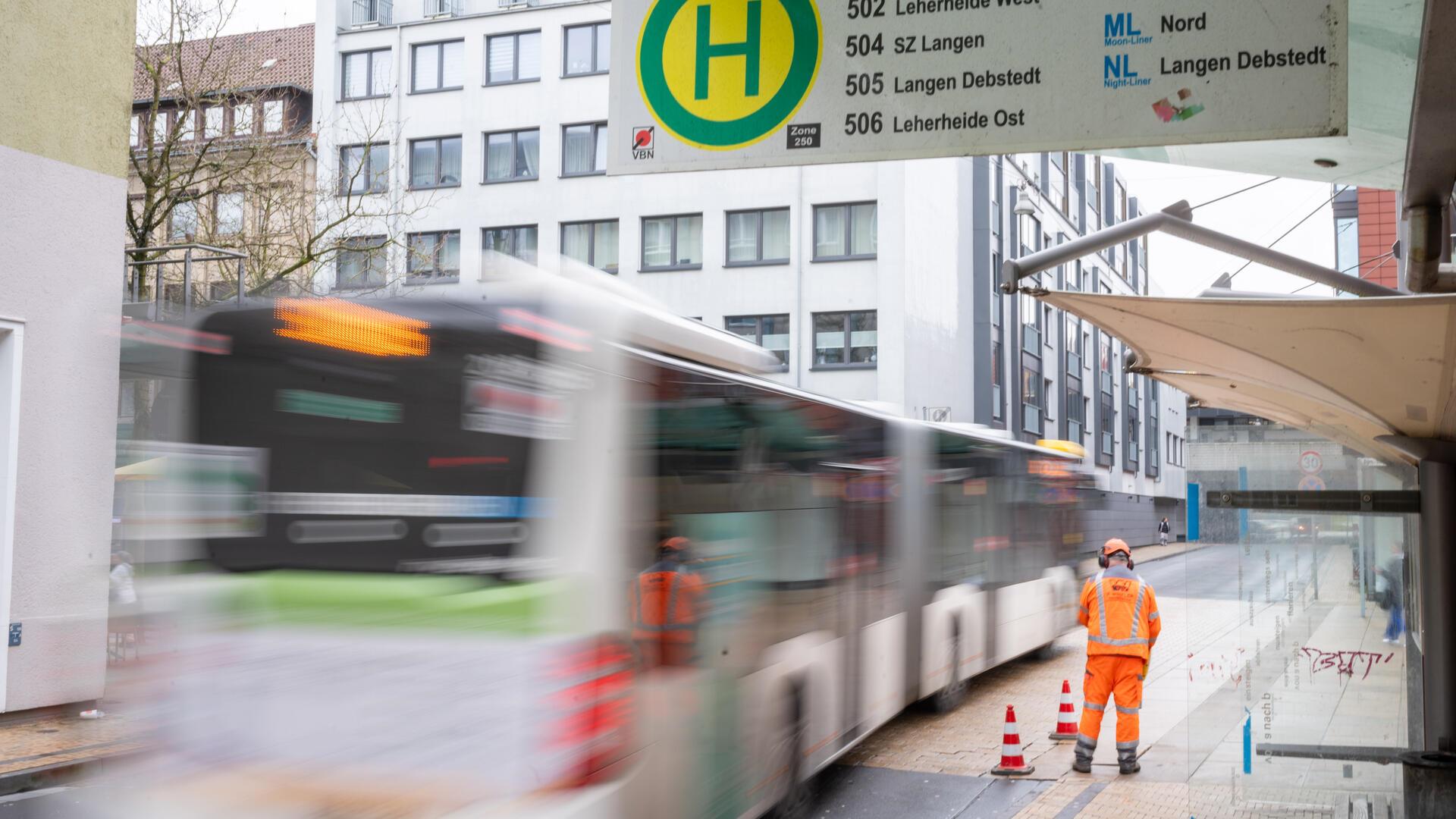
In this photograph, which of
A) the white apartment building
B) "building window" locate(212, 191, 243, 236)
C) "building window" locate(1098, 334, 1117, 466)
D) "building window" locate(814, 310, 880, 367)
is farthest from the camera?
"building window" locate(1098, 334, 1117, 466)

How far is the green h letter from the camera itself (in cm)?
562

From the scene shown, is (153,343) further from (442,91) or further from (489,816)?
(442,91)

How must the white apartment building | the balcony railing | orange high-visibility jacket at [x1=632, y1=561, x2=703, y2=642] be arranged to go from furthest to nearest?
the balcony railing < the white apartment building < orange high-visibility jacket at [x1=632, y1=561, x2=703, y2=642]

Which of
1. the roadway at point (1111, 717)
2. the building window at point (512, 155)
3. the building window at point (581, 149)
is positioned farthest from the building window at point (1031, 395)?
the roadway at point (1111, 717)

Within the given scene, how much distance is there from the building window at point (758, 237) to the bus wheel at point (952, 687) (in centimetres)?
2432

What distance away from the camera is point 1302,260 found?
7.25m

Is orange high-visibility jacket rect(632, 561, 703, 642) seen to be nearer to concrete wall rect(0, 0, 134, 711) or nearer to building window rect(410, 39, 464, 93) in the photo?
concrete wall rect(0, 0, 134, 711)

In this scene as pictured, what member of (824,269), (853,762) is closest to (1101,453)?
(824,269)

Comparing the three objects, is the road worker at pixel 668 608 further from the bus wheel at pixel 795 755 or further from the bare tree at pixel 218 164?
the bare tree at pixel 218 164

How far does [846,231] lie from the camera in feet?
→ 119

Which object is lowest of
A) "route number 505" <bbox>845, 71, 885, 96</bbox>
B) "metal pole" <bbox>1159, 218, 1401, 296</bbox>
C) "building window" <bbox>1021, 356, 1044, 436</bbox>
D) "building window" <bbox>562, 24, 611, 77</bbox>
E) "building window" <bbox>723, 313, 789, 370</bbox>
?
"metal pole" <bbox>1159, 218, 1401, 296</bbox>

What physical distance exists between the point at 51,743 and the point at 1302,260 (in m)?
10.4

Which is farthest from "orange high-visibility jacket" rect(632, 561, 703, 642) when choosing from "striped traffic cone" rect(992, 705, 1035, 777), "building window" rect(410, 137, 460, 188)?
"building window" rect(410, 137, 460, 188)

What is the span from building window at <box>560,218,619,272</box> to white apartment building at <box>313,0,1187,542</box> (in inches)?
2.0
